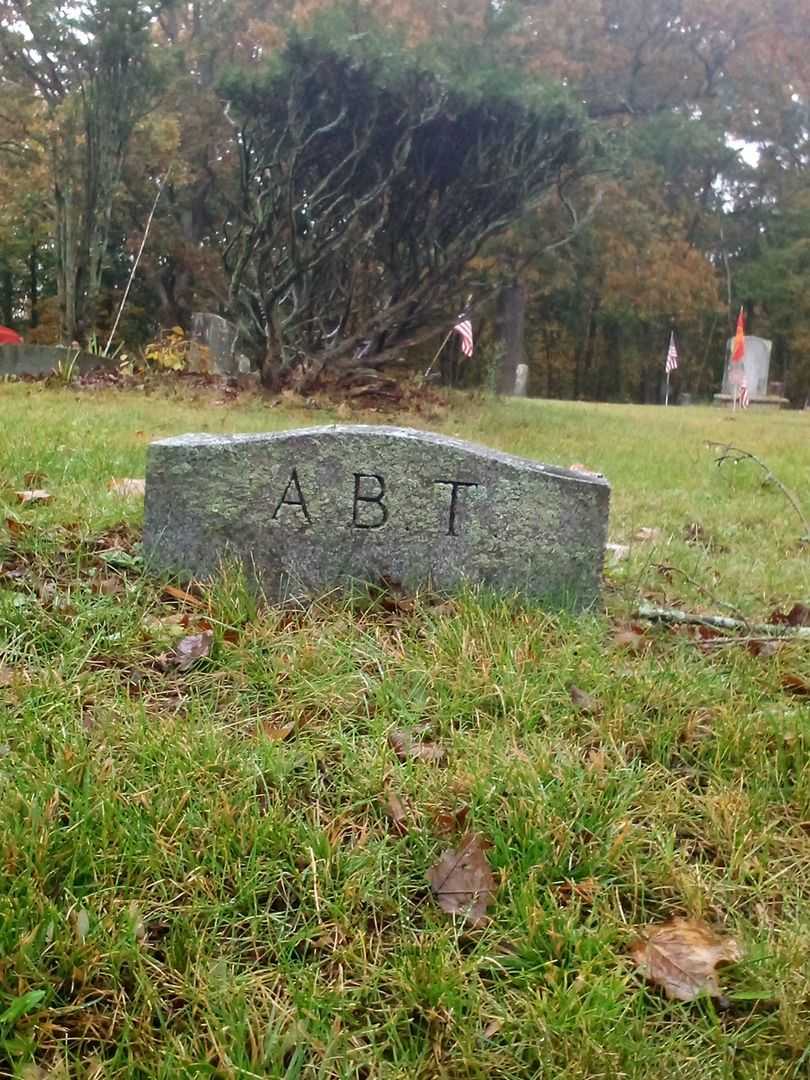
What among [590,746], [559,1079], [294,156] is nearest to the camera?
[559,1079]

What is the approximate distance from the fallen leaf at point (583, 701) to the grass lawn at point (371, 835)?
0.07 ft

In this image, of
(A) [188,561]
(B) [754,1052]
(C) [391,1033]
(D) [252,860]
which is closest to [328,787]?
(D) [252,860]

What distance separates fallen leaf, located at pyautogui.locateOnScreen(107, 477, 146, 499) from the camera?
12.8 feet

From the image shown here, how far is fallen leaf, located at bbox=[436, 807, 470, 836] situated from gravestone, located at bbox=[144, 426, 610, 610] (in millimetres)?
1149

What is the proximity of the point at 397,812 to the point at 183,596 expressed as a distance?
3.87ft

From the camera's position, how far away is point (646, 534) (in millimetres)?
4371

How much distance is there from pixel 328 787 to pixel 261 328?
925 cm

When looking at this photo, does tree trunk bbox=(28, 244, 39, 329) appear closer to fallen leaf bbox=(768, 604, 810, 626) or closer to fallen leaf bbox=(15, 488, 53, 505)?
fallen leaf bbox=(15, 488, 53, 505)

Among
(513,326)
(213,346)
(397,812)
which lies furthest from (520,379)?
(397,812)

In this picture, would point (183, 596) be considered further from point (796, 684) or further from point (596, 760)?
point (796, 684)

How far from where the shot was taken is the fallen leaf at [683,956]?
1671 mm

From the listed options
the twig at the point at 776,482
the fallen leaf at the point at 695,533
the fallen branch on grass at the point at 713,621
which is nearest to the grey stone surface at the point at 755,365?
the twig at the point at 776,482

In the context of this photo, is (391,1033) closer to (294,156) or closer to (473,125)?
(294,156)

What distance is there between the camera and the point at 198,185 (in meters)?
24.8
